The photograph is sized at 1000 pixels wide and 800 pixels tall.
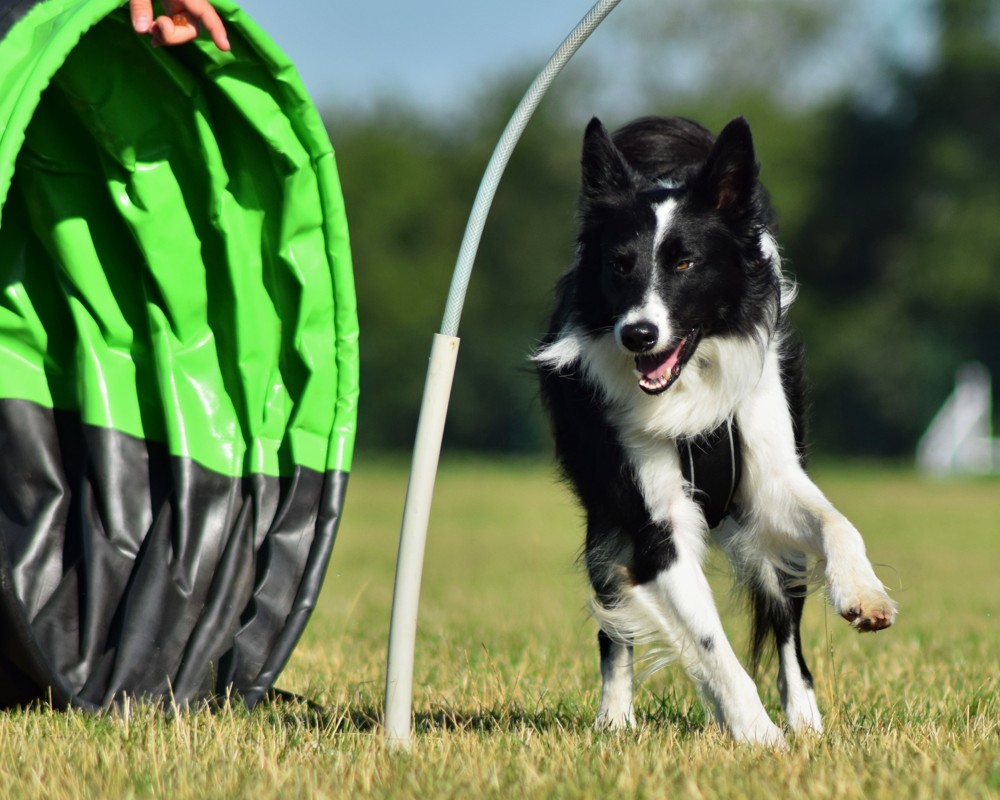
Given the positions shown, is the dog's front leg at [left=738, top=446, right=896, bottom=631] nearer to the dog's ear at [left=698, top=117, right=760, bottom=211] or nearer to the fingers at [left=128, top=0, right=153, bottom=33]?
the dog's ear at [left=698, top=117, right=760, bottom=211]

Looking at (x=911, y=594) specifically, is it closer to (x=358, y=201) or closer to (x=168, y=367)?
(x=168, y=367)

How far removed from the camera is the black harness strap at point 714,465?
4285 mm

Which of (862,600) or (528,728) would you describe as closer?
(862,600)

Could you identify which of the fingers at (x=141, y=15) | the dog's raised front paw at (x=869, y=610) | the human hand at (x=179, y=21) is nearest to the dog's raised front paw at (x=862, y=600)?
the dog's raised front paw at (x=869, y=610)

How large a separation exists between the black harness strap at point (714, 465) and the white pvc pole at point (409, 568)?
3.38 ft

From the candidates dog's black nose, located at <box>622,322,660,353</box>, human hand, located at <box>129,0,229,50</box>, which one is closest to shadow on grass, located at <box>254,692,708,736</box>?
dog's black nose, located at <box>622,322,660,353</box>

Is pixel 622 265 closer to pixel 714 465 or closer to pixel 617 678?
pixel 714 465

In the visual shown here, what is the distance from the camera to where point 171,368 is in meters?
4.75

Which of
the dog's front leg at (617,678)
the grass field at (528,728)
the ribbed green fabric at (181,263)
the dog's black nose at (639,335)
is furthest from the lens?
the dog's front leg at (617,678)

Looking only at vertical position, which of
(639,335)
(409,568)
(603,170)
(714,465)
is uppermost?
(603,170)

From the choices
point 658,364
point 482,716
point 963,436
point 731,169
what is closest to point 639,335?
point 658,364

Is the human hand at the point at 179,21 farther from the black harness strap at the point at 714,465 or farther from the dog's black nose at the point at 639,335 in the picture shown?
the black harness strap at the point at 714,465

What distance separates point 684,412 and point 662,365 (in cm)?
17

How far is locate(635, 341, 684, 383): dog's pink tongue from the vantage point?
13.9 ft
